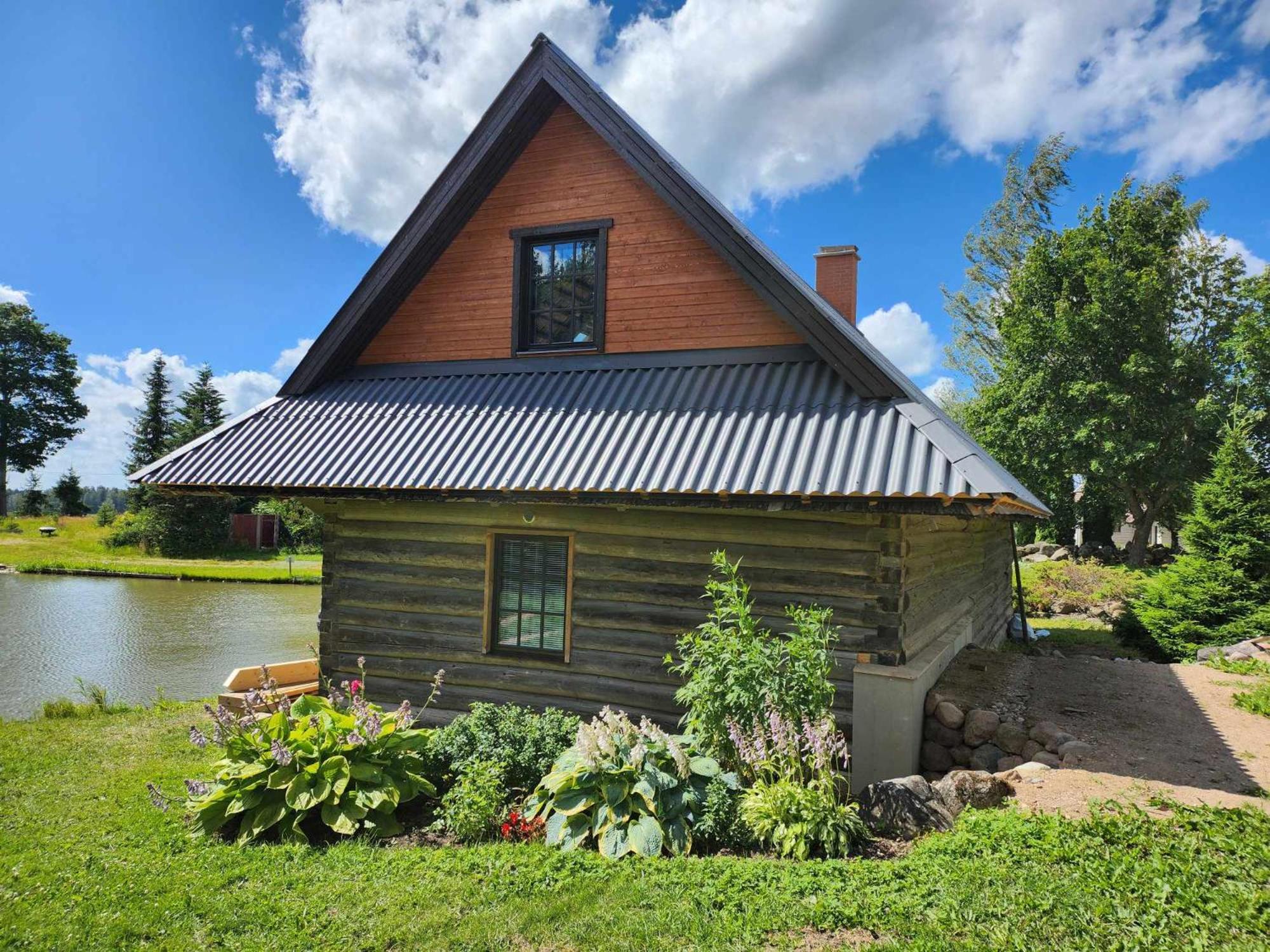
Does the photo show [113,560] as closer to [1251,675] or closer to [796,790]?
[796,790]

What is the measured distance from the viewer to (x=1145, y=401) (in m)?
27.8

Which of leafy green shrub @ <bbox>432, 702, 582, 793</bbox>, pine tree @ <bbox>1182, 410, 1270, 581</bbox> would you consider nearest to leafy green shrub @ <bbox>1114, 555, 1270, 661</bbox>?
pine tree @ <bbox>1182, 410, 1270, 581</bbox>

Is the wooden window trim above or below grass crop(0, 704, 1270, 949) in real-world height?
above

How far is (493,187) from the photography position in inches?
366

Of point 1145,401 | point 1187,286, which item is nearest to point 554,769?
point 1145,401

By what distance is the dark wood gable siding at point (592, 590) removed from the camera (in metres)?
6.54

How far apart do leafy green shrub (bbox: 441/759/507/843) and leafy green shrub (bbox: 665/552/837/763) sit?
1.62m

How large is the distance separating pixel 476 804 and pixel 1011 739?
4.81 metres

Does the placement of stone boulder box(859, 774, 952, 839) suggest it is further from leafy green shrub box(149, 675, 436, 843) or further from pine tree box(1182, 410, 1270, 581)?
pine tree box(1182, 410, 1270, 581)

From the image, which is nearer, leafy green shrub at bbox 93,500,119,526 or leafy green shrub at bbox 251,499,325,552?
leafy green shrub at bbox 251,499,325,552

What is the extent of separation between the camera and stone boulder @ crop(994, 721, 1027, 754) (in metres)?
→ 6.56

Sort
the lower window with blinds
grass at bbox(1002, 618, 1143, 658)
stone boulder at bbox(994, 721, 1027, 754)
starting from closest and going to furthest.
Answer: stone boulder at bbox(994, 721, 1027, 754) → the lower window with blinds → grass at bbox(1002, 618, 1143, 658)

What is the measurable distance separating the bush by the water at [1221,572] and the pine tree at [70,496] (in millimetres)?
67334

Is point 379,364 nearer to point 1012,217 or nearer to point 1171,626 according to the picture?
point 1171,626
